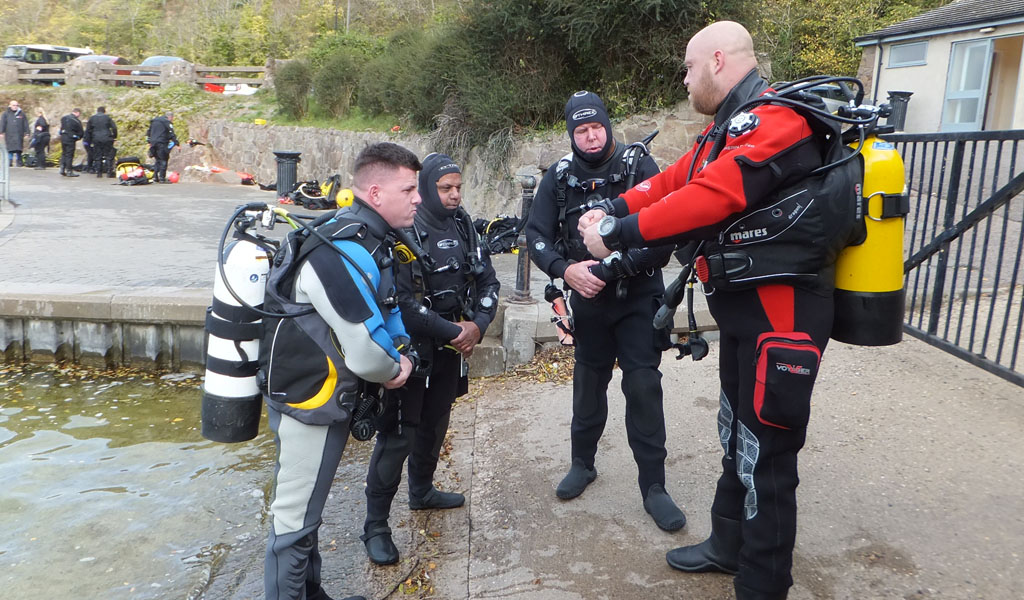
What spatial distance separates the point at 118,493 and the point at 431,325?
8.62 ft

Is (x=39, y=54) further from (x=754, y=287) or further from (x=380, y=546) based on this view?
(x=754, y=287)

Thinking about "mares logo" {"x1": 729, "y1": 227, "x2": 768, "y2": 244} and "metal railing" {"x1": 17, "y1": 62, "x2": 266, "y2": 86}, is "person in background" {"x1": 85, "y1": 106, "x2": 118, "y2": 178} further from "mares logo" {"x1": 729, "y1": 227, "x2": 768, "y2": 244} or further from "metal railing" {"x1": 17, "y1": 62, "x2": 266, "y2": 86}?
"mares logo" {"x1": 729, "y1": 227, "x2": 768, "y2": 244}

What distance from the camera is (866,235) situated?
231cm

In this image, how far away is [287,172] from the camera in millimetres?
16531

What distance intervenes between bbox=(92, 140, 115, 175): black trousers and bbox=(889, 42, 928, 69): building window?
20.8 metres

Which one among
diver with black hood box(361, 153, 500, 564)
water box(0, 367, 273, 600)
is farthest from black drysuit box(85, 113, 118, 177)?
diver with black hood box(361, 153, 500, 564)

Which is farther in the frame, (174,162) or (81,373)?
(174,162)

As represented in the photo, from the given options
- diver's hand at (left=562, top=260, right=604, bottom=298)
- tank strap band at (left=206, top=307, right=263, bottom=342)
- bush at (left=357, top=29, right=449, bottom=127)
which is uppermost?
bush at (left=357, top=29, right=449, bottom=127)

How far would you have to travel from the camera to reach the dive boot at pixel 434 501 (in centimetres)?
372

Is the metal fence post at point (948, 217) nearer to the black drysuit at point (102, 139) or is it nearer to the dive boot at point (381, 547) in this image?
the dive boot at point (381, 547)

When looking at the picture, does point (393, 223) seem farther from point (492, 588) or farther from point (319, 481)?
point (492, 588)

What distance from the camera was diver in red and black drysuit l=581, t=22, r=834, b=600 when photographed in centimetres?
226

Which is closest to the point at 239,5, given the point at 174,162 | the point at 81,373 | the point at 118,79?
the point at 118,79

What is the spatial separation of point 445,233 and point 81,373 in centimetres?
501
